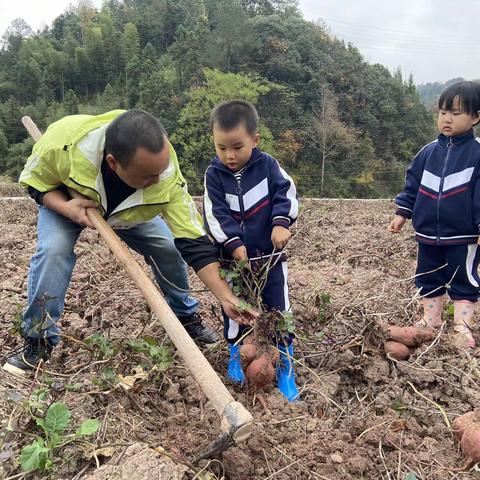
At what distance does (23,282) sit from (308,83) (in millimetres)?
40075

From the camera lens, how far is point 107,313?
3008 millimetres

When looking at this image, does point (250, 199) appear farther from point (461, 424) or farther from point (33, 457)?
point (33, 457)

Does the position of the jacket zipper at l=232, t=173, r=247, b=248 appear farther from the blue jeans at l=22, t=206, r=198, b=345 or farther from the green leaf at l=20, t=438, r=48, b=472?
the green leaf at l=20, t=438, r=48, b=472

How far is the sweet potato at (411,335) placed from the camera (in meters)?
2.45

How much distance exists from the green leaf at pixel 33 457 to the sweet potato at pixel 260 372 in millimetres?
860

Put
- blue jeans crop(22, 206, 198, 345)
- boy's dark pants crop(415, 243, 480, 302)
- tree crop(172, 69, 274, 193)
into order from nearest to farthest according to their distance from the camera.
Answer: blue jeans crop(22, 206, 198, 345) → boy's dark pants crop(415, 243, 480, 302) → tree crop(172, 69, 274, 193)

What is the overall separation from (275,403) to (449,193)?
63.6 inches

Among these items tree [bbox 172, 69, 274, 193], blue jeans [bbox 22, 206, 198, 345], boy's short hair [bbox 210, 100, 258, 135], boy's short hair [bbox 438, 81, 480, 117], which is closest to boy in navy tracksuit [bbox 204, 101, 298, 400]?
boy's short hair [bbox 210, 100, 258, 135]

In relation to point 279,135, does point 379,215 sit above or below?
above

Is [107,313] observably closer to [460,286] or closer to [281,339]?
[281,339]

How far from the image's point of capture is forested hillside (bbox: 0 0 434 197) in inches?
1382

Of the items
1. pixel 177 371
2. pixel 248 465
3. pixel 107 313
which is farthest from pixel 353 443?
pixel 107 313

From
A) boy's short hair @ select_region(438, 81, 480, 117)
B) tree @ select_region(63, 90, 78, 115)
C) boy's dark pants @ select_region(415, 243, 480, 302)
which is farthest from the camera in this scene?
tree @ select_region(63, 90, 78, 115)

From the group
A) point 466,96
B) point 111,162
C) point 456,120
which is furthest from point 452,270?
point 111,162
